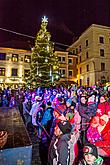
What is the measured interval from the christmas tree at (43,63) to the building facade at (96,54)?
15991 millimetres

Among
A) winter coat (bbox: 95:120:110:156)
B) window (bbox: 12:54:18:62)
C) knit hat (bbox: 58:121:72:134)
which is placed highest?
window (bbox: 12:54:18:62)

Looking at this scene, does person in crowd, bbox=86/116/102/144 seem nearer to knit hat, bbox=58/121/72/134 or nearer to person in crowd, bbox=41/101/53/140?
knit hat, bbox=58/121/72/134

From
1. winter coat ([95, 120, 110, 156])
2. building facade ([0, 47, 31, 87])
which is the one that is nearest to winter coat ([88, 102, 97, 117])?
winter coat ([95, 120, 110, 156])

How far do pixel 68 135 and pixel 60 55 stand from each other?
157 feet

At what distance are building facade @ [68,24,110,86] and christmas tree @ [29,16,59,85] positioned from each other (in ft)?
52.5

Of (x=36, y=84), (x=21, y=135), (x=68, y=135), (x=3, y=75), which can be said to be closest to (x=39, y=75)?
(x=36, y=84)

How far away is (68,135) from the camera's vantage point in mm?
4344

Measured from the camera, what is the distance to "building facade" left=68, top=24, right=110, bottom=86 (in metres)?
44.5

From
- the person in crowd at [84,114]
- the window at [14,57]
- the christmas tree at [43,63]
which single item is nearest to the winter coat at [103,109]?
the person in crowd at [84,114]

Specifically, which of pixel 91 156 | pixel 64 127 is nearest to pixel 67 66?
pixel 64 127

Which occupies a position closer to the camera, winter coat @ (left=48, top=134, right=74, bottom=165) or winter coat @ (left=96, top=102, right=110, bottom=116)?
winter coat @ (left=48, top=134, right=74, bottom=165)

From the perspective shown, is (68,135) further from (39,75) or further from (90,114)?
(39,75)

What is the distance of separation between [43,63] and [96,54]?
763 inches

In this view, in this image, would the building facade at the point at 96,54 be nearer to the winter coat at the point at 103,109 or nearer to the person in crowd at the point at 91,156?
the winter coat at the point at 103,109
